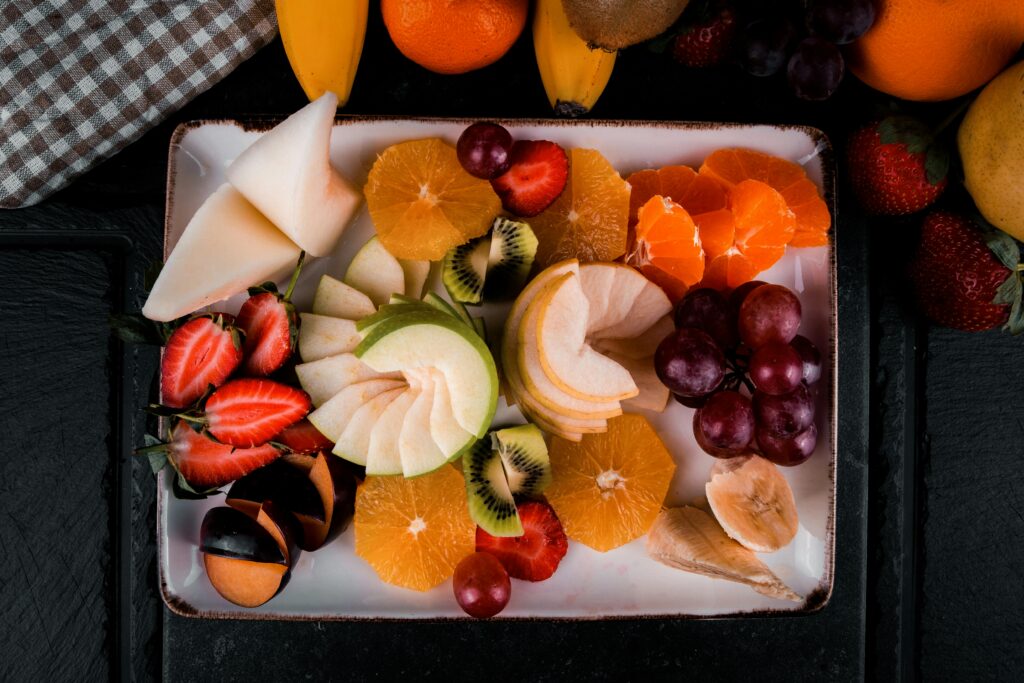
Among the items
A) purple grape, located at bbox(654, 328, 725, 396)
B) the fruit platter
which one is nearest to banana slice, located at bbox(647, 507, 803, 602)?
the fruit platter

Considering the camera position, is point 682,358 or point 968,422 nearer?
point 682,358

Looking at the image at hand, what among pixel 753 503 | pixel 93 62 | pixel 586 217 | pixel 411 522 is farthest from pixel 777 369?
pixel 93 62

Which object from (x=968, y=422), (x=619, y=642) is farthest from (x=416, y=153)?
(x=968, y=422)

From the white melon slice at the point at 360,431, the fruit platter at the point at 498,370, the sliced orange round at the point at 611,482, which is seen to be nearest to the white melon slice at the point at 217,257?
the fruit platter at the point at 498,370

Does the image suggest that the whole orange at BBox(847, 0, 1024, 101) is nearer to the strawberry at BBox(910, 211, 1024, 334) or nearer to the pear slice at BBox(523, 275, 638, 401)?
the strawberry at BBox(910, 211, 1024, 334)

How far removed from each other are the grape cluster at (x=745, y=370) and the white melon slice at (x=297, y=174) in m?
0.50

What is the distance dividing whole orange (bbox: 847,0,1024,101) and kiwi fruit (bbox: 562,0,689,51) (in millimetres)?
294

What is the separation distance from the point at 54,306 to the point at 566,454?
81 centimetres

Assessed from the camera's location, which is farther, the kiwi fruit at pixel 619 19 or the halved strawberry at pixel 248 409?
the halved strawberry at pixel 248 409

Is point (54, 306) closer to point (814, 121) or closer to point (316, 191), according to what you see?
point (316, 191)

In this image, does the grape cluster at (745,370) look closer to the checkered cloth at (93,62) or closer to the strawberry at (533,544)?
the strawberry at (533,544)

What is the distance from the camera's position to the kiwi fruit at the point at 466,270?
41.7 inches

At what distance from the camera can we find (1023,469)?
122cm

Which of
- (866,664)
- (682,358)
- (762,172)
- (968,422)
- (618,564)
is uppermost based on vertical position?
(762,172)
